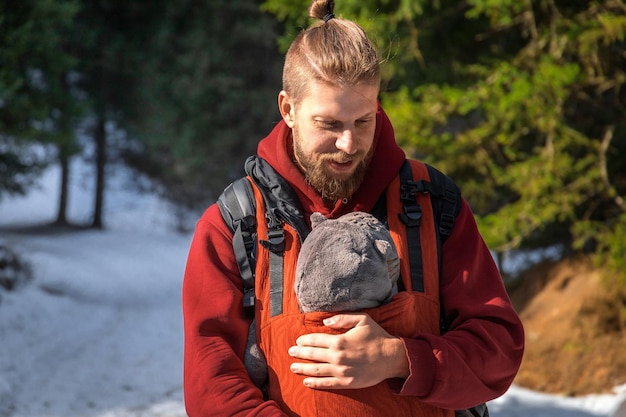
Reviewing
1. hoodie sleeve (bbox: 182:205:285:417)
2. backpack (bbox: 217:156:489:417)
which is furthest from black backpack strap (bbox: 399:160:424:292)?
hoodie sleeve (bbox: 182:205:285:417)

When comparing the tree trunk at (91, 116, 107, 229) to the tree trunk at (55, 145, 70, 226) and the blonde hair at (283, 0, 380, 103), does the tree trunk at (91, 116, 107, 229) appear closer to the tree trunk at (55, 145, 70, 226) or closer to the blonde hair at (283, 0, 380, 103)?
Answer: the tree trunk at (55, 145, 70, 226)

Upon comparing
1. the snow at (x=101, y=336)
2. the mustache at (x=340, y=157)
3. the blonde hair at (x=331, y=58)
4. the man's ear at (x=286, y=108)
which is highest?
the blonde hair at (x=331, y=58)

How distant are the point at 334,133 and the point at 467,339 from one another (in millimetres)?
668

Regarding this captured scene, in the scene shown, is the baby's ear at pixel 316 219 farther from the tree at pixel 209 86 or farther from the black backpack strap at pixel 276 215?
the tree at pixel 209 86

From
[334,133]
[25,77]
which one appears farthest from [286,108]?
[25,77]

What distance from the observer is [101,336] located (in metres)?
9.96

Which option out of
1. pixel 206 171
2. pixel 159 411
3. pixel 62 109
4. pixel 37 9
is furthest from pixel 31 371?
pixel 206 171

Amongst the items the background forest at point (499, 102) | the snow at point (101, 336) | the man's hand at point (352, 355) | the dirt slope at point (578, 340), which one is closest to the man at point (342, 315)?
the man's hand at point (352, 355)

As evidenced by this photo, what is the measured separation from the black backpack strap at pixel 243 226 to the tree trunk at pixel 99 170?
1617cm

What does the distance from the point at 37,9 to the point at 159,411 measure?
6280 millimetres

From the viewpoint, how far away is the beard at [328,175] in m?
2.23

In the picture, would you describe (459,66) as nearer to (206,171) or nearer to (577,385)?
(577,385)

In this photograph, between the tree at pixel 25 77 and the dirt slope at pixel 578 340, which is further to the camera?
the tree at pixel 25 77

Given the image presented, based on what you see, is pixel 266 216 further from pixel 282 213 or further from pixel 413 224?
pixel 413 224
